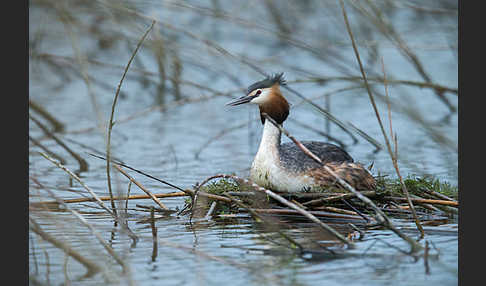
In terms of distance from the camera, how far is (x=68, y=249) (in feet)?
14.7

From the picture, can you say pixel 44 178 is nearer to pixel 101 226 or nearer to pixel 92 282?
pixel 101 226

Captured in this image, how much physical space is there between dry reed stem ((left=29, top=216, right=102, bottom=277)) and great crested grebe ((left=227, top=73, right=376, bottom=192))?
6.71 feet

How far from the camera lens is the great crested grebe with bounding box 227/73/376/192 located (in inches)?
260

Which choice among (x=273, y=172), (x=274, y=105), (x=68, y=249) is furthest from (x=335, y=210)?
(x=68, y=249)

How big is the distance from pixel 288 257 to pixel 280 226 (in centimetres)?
82

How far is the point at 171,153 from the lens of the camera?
9664mm

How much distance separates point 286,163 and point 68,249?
258cm

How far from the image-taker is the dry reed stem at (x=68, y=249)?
4.57 m

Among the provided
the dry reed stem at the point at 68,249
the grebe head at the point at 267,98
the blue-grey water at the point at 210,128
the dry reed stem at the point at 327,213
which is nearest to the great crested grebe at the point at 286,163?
the grebe head at the point at 267,98

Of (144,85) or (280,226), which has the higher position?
(144,85)

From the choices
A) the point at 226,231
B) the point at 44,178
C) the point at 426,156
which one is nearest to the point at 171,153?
the point at 44,178

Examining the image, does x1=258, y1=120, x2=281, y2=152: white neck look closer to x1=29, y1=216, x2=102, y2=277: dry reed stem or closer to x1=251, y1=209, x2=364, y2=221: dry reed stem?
x1=251, y1=209, x2=364, y2=221: dry reed stem

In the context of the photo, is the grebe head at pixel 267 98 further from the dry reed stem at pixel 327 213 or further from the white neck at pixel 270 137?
the dry reed stem at pixel 327 213

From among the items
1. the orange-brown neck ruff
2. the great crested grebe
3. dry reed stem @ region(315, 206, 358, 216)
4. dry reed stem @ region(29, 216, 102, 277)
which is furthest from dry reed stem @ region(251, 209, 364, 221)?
dry reed stem @ region(29, 216, 102, 277)
